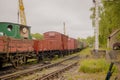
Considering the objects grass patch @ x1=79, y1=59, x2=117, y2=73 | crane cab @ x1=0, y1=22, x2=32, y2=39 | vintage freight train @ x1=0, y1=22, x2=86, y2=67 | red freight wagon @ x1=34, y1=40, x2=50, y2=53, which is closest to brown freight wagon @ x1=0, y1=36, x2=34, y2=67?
vintage freight train @ x1=0, y1=22, x2=86, y2=67

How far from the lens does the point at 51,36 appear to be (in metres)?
33.8

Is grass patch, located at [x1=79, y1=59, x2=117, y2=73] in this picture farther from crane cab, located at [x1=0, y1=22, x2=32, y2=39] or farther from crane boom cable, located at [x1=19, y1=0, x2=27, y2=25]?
crane boom cable, located at [x1=19, y1=0, x2=27, y2=25]

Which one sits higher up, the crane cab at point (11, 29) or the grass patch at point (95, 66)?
the crane cab at point (11, 29)

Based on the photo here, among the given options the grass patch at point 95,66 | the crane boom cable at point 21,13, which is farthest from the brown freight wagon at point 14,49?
the crane boom cable at point 21,13

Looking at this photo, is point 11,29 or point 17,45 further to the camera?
point 11,29

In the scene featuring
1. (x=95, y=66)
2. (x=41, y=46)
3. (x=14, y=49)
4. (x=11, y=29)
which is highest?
(x=11, y=29)

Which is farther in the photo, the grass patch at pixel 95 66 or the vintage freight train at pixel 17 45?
the vintage freight train at pixel 17 45

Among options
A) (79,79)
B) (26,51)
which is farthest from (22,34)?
(79,79)

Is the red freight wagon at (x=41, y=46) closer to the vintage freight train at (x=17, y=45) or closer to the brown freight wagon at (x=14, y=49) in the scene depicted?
the vintage freight train at (x=17, y=45)

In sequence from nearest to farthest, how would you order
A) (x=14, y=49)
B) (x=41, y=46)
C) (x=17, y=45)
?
(x=14, y=49)
(x=17, y=45)
(x=41, y=46)

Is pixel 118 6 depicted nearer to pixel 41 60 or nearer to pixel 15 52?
pixel 15 52

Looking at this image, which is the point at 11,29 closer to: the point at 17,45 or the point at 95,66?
the point at 17,45

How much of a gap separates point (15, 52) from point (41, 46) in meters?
6.86

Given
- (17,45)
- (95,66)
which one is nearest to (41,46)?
(17,45)
